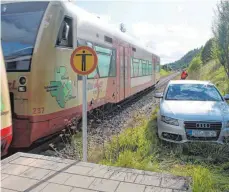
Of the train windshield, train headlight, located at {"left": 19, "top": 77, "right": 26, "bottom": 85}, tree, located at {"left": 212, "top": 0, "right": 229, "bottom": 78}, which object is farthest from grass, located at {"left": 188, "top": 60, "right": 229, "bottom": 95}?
train headlight, located at {"left": 19, "top": 77, "right": 26, "bottom": 85}

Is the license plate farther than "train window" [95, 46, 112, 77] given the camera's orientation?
No

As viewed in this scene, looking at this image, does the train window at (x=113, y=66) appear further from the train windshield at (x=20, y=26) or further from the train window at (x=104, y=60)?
the train windshield at (x=20, y=26)

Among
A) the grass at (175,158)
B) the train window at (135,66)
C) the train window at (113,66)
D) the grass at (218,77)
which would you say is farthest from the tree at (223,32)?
the grass at (175,158)

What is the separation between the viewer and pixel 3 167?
4.09 m

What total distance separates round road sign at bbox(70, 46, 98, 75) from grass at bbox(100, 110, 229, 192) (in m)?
1.49

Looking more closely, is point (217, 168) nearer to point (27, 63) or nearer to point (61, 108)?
point (61, 108)

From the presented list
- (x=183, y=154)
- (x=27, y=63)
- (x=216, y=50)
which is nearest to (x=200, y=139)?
(x=183, y=154)

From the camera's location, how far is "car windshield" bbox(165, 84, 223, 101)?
7613mm

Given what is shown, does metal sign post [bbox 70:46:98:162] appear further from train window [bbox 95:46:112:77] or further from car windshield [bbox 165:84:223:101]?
train window [bbox 95:46:112:77]

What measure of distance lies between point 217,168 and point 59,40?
151 inches

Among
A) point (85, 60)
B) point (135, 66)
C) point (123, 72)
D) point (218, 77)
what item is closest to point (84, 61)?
point (85, 60)

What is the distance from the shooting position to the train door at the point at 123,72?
1142 centimetres

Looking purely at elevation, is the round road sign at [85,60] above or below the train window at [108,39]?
below

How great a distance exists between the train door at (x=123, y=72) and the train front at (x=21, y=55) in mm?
5532
